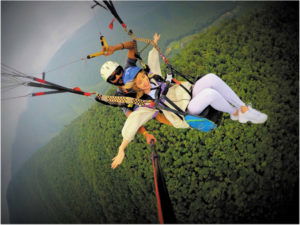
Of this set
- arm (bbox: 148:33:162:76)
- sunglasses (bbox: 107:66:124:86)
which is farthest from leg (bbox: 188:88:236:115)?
sunglasses (bbox: 107:66:124:86)

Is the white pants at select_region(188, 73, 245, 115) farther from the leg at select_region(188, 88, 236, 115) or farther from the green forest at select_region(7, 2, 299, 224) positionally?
the green forest at select_region(7, 2, 299, 224)

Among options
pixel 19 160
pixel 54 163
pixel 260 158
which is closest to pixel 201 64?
pixel 260 158

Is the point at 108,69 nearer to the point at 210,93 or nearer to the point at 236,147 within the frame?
the point at 210,93

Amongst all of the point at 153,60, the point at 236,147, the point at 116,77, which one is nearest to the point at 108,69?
the point at 116,77

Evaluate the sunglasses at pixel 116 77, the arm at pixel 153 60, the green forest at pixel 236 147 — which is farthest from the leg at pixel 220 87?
the sunglasses at pixel 116 77

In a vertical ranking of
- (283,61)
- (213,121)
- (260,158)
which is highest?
(283,61)

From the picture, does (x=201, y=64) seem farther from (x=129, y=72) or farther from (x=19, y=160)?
(x=19, y=160)

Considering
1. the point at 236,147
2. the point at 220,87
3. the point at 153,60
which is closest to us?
the point at 220,87
